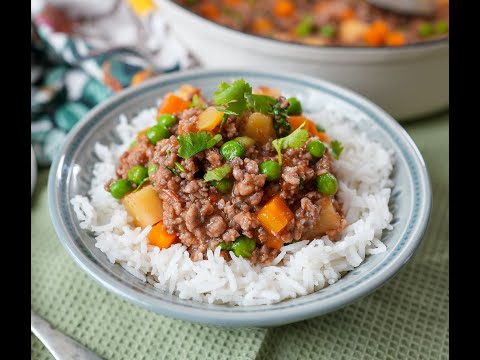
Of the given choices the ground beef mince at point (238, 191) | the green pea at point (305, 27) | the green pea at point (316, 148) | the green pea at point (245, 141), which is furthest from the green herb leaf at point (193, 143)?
the green pea at point (305, 27)

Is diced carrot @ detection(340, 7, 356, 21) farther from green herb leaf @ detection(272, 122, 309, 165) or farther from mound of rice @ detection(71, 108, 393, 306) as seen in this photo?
green herb leaf @ detection(272, 122, 309, 165)

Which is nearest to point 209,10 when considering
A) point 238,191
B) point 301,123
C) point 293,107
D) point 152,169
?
point 293,107

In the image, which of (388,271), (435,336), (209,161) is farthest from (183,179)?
(435,336)

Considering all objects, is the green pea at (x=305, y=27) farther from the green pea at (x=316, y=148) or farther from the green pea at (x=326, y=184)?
the green pea at (x=326, y=184)

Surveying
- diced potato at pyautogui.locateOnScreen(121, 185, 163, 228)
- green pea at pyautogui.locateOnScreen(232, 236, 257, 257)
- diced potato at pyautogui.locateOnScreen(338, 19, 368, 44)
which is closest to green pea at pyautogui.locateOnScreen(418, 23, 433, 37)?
diced potato at pyautogui.locateOnScreen(338, 19, 368, 44)

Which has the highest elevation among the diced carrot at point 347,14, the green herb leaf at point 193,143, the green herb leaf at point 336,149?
the green herb leaf at point 193,143
